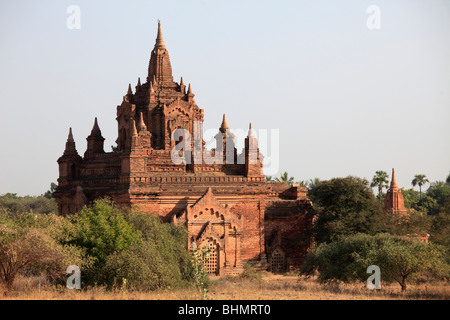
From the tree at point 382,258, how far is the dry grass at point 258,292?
0.64 metres

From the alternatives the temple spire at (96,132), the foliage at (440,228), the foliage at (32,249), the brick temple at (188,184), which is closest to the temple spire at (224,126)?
the brick temple at (188,184)

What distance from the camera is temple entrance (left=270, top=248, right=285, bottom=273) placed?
45.4 m

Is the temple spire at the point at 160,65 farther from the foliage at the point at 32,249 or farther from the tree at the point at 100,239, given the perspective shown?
the foliage at the point at 32,249

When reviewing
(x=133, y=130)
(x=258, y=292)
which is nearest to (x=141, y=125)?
(x=133, y=130)

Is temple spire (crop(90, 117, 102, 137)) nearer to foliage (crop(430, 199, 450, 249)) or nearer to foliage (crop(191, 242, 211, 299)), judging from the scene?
foliage (crop(191, 242, 211, 299))

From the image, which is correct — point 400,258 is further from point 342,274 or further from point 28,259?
point 28,259

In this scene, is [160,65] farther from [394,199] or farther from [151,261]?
[394,199]

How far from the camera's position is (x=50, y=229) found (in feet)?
107

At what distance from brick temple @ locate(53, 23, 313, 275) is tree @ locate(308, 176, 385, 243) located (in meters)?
1.20

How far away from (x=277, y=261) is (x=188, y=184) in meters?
6.71

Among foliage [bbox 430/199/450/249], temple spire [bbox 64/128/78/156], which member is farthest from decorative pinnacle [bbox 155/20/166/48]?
foliage [bbox 430/199/450/249]

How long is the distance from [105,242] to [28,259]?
420cm

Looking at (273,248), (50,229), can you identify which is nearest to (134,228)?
(50,229)

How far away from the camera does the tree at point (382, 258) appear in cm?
3612
